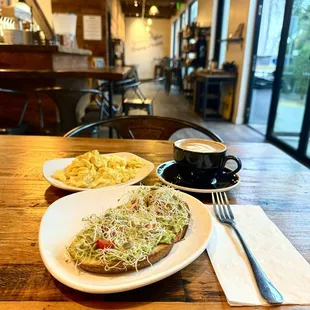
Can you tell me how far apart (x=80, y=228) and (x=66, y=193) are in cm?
23

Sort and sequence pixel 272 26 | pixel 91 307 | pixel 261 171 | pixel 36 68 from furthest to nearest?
pixel 272 26, pixel 36 68, pixel 261 171, pixel 91 307

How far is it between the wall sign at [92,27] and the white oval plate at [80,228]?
673 cm

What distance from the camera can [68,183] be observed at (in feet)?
2.56

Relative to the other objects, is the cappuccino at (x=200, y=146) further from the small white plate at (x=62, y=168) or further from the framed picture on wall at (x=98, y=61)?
the framed picture on wall at (x=98, y=61)

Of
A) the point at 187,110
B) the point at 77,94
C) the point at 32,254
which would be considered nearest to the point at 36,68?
the point at 77,94

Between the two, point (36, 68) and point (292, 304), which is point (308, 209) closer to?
point (292, 304)

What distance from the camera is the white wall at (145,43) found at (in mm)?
14984

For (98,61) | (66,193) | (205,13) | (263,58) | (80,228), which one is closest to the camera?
(80,228)

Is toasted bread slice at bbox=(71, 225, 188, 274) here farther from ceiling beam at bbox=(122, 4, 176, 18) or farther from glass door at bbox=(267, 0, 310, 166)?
ceiling beam at bbox=(122, 4, 176, 18)

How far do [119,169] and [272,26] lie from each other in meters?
4.86

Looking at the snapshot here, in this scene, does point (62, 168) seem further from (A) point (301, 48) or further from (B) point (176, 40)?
A: (B) point (176, 40)

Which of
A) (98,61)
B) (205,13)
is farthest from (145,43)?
(98,61)

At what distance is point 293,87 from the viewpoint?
3.96 meters

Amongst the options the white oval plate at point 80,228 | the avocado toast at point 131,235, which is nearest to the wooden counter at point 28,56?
the white oval plate at point 80,228
